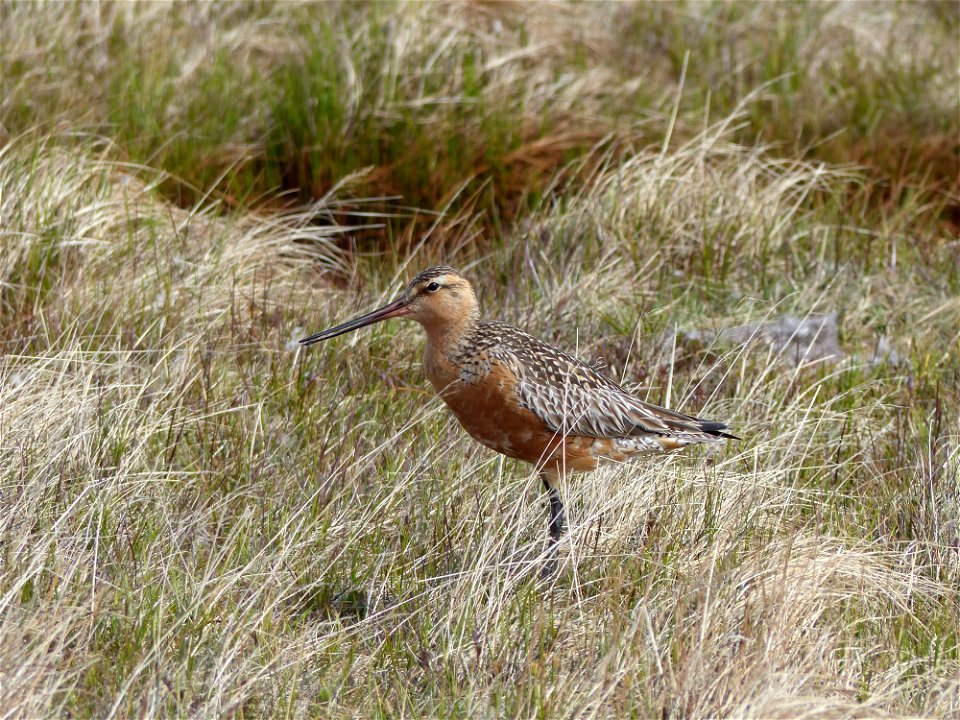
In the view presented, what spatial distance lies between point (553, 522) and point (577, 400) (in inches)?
17.1

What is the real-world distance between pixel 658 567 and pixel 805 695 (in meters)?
0.74

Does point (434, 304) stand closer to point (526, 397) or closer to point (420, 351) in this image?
point (526, 397)

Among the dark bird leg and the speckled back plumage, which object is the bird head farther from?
the dark bird leg

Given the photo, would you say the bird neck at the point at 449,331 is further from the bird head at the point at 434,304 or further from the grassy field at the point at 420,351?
the grassy field at the point at 420,351

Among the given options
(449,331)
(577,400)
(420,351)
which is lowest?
(420,351)

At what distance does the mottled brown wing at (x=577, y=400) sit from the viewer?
172 inches

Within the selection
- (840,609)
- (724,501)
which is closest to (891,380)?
(724,501)

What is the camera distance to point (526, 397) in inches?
171

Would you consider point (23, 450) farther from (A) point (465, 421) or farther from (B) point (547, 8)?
(B) point (547, 8)

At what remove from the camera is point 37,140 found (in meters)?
5.98

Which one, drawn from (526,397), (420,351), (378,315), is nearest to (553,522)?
(526,397)

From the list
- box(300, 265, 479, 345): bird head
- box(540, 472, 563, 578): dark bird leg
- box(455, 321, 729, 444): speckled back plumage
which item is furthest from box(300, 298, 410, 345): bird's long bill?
box(540, 472, 563, 578): dark bird leg

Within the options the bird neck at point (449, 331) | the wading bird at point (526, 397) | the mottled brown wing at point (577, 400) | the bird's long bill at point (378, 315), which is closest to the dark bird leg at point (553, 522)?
the wading bird at point (526, 397)

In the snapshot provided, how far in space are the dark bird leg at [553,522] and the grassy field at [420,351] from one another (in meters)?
0.05
